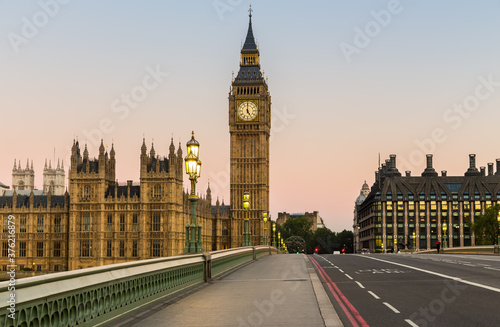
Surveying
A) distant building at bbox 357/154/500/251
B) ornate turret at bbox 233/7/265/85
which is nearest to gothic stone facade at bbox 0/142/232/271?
ornate turret at bbox 233/7/265/85

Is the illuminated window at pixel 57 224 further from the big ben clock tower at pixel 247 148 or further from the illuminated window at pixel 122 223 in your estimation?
the big ben clock tower at pixel 247 148

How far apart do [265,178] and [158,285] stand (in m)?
136

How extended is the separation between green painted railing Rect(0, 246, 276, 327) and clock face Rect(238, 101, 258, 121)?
132m

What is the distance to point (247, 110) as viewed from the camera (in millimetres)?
152125

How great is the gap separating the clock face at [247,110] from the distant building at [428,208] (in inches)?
2399

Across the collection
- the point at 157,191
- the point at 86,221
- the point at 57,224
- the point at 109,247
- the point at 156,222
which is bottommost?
the point at 109,247

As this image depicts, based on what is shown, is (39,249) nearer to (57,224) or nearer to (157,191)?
(57,224)

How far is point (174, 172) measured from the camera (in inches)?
5128

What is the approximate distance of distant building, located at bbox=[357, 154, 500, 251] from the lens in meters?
188

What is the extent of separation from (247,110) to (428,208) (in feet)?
241

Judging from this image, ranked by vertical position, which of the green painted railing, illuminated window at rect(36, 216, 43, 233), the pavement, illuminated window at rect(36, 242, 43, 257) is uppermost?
the green painted railing

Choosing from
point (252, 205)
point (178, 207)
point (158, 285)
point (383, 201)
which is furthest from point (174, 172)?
point (158, 285)

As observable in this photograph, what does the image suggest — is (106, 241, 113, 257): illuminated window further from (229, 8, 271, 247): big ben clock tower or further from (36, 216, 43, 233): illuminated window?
(229, 8, 271, 247): big ben clock tower

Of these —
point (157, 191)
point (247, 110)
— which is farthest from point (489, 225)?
point (157, 191)
